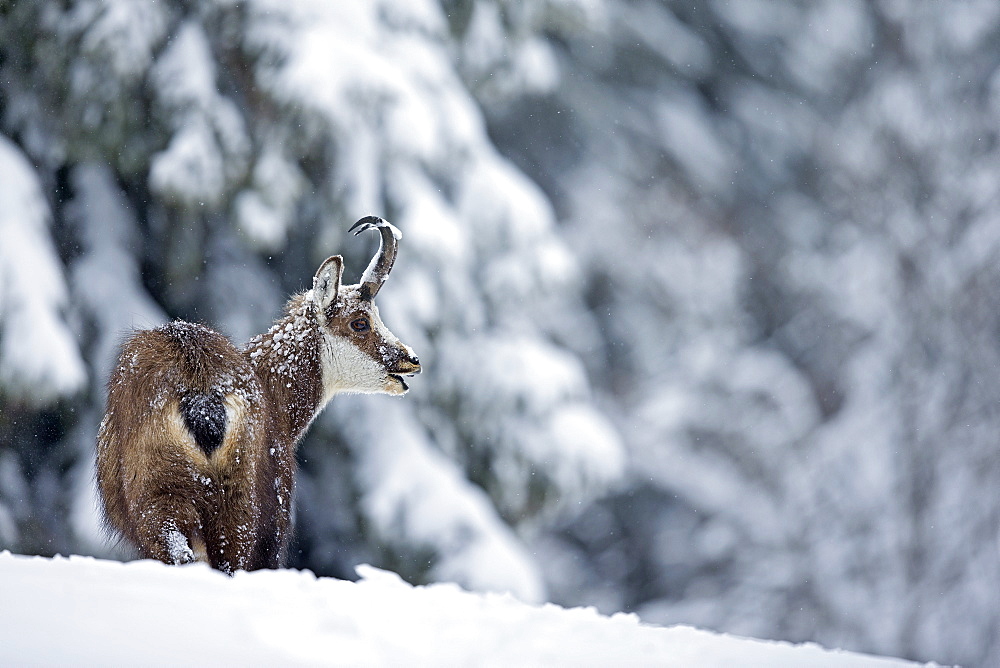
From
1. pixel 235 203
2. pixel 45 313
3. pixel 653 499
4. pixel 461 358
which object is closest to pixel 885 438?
pixel 653 499

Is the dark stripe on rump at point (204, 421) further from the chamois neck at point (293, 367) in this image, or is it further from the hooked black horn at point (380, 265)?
the hooked black horn at point (380, 265)

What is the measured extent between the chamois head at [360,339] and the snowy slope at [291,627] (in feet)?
3.16

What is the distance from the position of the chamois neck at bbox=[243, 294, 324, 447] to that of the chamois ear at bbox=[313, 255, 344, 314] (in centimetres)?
8

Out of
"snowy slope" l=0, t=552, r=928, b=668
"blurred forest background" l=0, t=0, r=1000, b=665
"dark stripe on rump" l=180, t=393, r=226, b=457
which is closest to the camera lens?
"snowy slope" l=0, t=552, r=928, b=668

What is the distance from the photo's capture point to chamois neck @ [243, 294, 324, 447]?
3.82 m

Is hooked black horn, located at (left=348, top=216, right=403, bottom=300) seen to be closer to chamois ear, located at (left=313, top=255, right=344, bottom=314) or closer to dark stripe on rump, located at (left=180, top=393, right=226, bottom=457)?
chamois ear, located at (left=313, top=255, right=344, bottom=314)

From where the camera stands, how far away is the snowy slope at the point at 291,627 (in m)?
2.08

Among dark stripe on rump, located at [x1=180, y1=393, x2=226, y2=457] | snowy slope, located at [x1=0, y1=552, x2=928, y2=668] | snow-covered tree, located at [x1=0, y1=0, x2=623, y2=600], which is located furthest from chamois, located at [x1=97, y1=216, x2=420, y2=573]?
snow-covered tree, located at [x1=0, y1=0, x2=623, y2=600]

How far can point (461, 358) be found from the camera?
6.14 meters

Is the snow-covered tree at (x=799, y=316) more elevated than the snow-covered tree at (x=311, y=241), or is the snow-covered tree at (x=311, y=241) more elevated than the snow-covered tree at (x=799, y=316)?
the snow-covered tree at (x=799, y=316)

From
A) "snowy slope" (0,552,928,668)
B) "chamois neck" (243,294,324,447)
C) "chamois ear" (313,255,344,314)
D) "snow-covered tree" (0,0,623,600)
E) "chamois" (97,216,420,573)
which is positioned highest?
"snow-covered tree" (0,0,623,600)

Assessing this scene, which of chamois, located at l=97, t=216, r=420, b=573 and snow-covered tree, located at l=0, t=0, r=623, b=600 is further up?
snow-covered tree, located at l=0, t=0, r=623, b=600

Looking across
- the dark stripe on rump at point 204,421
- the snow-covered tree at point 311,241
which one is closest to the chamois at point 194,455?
the dark stripe on rump at point 204,421

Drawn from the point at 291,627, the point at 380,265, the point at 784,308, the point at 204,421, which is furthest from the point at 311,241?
the point at 784,308
